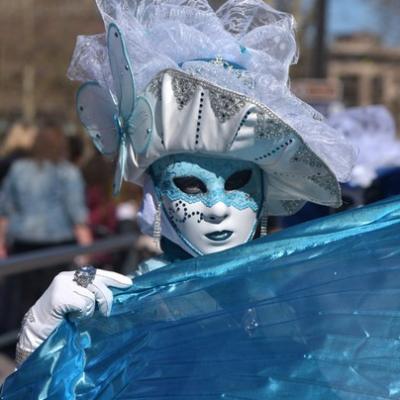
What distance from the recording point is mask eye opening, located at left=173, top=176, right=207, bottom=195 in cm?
241

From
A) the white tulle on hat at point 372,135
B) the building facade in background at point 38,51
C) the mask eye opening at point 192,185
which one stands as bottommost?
the building facade in background at point 38,51

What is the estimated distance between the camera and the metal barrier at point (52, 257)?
15.9 ft

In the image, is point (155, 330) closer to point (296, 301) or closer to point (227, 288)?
point (227, 288)

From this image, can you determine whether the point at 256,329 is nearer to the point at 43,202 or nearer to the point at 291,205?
the point at 291,205

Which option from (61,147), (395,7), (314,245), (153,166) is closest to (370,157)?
(61,147)

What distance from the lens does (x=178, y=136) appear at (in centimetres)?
235

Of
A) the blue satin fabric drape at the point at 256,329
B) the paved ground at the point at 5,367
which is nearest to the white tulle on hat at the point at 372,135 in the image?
the paved ground at the point at 5,367

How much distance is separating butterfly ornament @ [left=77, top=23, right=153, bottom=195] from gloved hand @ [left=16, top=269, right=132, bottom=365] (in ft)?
1.29

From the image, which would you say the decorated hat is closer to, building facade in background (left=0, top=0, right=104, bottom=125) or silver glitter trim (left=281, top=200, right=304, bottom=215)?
silver glitter trim (left=281, top=200, right=304, bottom=215)

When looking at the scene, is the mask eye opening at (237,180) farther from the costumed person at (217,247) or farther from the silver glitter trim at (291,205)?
the silver glitter trim at (291,205)

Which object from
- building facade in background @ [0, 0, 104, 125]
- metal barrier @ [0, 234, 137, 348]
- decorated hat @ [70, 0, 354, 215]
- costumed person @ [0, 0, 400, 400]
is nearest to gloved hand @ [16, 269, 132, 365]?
costumed person @ [0, 0, 400, 400]

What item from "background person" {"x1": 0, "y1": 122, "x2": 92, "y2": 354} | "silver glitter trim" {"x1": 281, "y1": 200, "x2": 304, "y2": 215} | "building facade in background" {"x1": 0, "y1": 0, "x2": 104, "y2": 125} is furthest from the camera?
"building facade in background" {"x1": 0, "y1": 0, "x2": 104, "y2": 125}

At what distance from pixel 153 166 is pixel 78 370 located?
1.95 ft

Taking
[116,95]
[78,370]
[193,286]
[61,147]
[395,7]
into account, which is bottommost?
[395,7]
